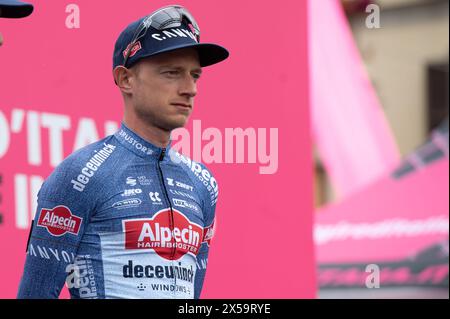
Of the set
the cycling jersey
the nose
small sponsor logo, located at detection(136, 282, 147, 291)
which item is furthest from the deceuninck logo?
the nose

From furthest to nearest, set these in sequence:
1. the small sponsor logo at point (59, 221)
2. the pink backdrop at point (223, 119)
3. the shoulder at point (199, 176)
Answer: the pink backdrop at point (223, 119) → the shoulder at point (199, 176) → the small sponsor logo at point (59, 221)

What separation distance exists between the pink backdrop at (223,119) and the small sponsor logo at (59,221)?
0.81m

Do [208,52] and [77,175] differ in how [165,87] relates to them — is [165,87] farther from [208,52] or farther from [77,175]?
[77,175]

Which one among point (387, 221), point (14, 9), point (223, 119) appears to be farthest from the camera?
point (387, 221)

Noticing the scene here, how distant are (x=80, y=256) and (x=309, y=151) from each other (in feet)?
5.80

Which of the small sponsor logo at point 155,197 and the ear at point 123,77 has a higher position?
the ear at point 123,77

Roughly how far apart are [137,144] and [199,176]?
0.31 metres

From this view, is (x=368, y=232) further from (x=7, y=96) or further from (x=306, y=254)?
(x=7, y=96)

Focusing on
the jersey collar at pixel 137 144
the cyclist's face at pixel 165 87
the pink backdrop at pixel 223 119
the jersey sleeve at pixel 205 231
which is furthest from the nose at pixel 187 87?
the pink backdrop at pixel 223 119

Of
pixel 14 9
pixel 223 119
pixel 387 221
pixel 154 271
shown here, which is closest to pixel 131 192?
pixel 154 271

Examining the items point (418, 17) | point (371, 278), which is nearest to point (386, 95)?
point (418, 17)

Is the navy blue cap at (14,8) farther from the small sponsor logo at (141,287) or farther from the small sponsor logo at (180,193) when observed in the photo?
the small sponsor logo at (141,287)

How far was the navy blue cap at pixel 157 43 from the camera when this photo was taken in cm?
263

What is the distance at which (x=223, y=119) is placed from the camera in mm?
3762
